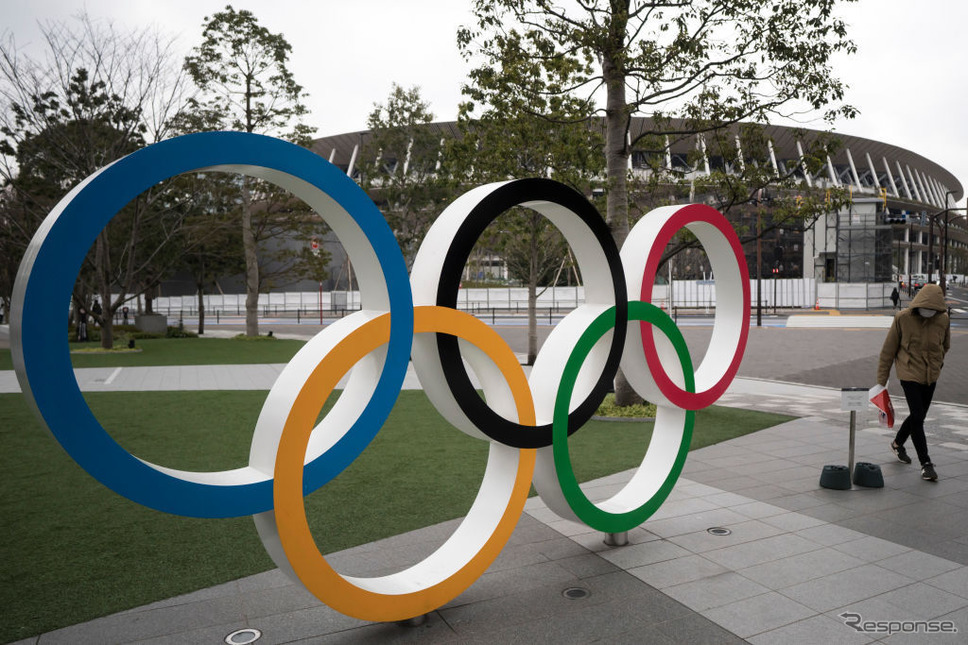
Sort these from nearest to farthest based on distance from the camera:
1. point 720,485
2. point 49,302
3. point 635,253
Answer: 1. point 49,302
2. point 635,253
3. point 720,485

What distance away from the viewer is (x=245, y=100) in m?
26.9

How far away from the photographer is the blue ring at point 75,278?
113 inches

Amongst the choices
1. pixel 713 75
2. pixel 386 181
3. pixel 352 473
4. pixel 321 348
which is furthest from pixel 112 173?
pixel 386 181

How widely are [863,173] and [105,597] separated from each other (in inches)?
3542

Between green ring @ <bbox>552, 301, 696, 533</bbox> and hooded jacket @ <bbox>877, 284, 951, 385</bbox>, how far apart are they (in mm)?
2949

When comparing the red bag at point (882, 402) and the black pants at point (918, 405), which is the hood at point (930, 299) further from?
the red bag at point (882, 402)

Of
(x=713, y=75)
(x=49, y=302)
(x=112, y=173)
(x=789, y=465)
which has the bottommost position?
(x=789, y=465)

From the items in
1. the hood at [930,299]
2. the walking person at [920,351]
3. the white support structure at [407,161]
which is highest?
the white support structure at [407,161]

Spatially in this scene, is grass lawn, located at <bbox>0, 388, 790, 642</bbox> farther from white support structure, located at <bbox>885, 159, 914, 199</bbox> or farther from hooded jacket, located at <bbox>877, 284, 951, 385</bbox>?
white support structure, located at <bbox>885, 159, 914, 199</bbox>

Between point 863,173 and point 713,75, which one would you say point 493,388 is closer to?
point 713,75

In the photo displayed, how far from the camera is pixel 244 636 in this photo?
4.17m

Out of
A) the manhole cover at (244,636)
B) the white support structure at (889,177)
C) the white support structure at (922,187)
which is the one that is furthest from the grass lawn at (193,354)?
the white support structure at (922,187)

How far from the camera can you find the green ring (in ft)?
16.5

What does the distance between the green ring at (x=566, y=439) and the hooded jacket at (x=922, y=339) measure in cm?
295
